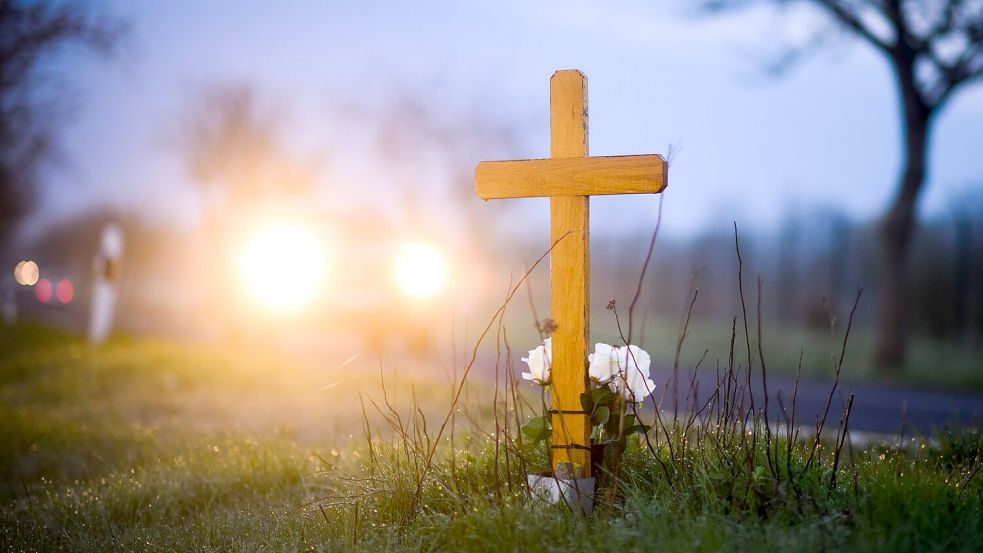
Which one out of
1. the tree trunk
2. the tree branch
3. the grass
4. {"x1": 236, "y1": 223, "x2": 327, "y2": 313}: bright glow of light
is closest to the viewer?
the grass

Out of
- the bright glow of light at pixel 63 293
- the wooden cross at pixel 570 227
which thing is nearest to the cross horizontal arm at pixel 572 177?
the wooden cross at pixel 570 227

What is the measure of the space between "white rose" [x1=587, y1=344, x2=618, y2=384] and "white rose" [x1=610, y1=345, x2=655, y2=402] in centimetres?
2

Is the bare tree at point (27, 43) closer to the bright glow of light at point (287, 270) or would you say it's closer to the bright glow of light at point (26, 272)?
the bright glow of light at point (287, 270)

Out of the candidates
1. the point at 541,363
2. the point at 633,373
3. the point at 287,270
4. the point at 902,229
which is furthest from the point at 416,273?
the point at 633,373

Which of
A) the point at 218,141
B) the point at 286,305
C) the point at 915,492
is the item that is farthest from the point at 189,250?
the point at 915,492

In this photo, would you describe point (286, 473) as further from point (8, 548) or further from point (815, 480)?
point (815, 480)

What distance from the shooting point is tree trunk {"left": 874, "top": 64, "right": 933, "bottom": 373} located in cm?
1254

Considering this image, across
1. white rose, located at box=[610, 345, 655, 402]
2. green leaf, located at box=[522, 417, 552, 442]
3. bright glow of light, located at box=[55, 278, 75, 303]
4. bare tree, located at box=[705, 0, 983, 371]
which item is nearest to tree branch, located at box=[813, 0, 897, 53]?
bare tree, located at box=[705, 0, 983, 371]

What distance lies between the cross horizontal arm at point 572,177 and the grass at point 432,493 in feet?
3.13

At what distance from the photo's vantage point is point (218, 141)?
22.3 m

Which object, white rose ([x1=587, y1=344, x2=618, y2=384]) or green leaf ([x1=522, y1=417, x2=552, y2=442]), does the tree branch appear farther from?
green leaf ([x1=522, y1=417, x2=552, y2=442])

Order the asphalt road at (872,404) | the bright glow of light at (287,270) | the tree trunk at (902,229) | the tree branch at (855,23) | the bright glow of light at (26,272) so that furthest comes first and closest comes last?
the bright glow of light at (26,272), the bright glow of light at (287,270), the tree branch at (855,23), the tree trunk at (902,229), the asphalt road at (872,404)

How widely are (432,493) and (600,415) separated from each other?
862 millimetres

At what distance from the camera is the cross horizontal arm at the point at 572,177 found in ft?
11.7
